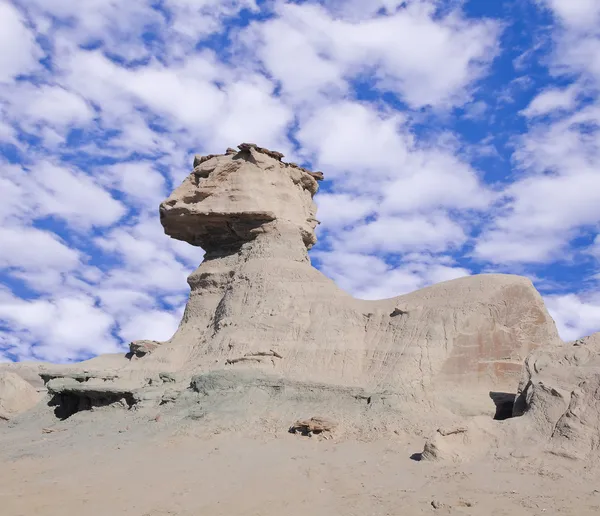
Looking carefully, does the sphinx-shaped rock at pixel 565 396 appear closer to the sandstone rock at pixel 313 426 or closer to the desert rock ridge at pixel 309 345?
the desert rock ridge at pixel 309 345

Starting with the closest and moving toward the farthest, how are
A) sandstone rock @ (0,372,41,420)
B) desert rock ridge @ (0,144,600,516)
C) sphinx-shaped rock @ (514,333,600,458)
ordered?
1. desert rock ridge @ (0,144,600,516)
2. sphinx-shaped rock @ (514,333,600,458)
3. sandstone rock @ (0,372,41,420)

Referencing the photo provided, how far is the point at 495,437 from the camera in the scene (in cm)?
1042

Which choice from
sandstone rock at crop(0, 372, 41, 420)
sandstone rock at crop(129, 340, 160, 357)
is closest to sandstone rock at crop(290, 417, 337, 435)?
sandstone rock at crop(0, 372, 41, 420)

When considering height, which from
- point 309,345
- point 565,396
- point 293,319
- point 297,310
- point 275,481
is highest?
point 297,310

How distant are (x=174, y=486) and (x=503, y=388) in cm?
694

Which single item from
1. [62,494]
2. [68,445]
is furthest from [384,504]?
[68,445]

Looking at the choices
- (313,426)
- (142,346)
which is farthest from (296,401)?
(142,346)

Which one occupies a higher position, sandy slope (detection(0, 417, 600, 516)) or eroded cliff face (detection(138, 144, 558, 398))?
eroded cliff face (detection(138, 144, 558, 398))

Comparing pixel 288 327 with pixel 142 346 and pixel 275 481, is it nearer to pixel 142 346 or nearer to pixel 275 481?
pixel 275 481

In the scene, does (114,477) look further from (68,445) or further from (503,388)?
(503,388)

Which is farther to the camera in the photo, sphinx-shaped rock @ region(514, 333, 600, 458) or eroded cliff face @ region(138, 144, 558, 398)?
eroded cliff face @ region(138, 144, 558, 398)

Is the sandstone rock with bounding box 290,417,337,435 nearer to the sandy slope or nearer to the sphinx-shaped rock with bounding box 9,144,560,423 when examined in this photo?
the sandy slope

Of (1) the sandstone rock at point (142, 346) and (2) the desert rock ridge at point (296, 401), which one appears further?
(1) the sandstone rock at point (142, 346)

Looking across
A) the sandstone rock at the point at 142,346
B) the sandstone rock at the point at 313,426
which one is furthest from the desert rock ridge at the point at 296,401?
the sandstone rock at the point at 142,346
